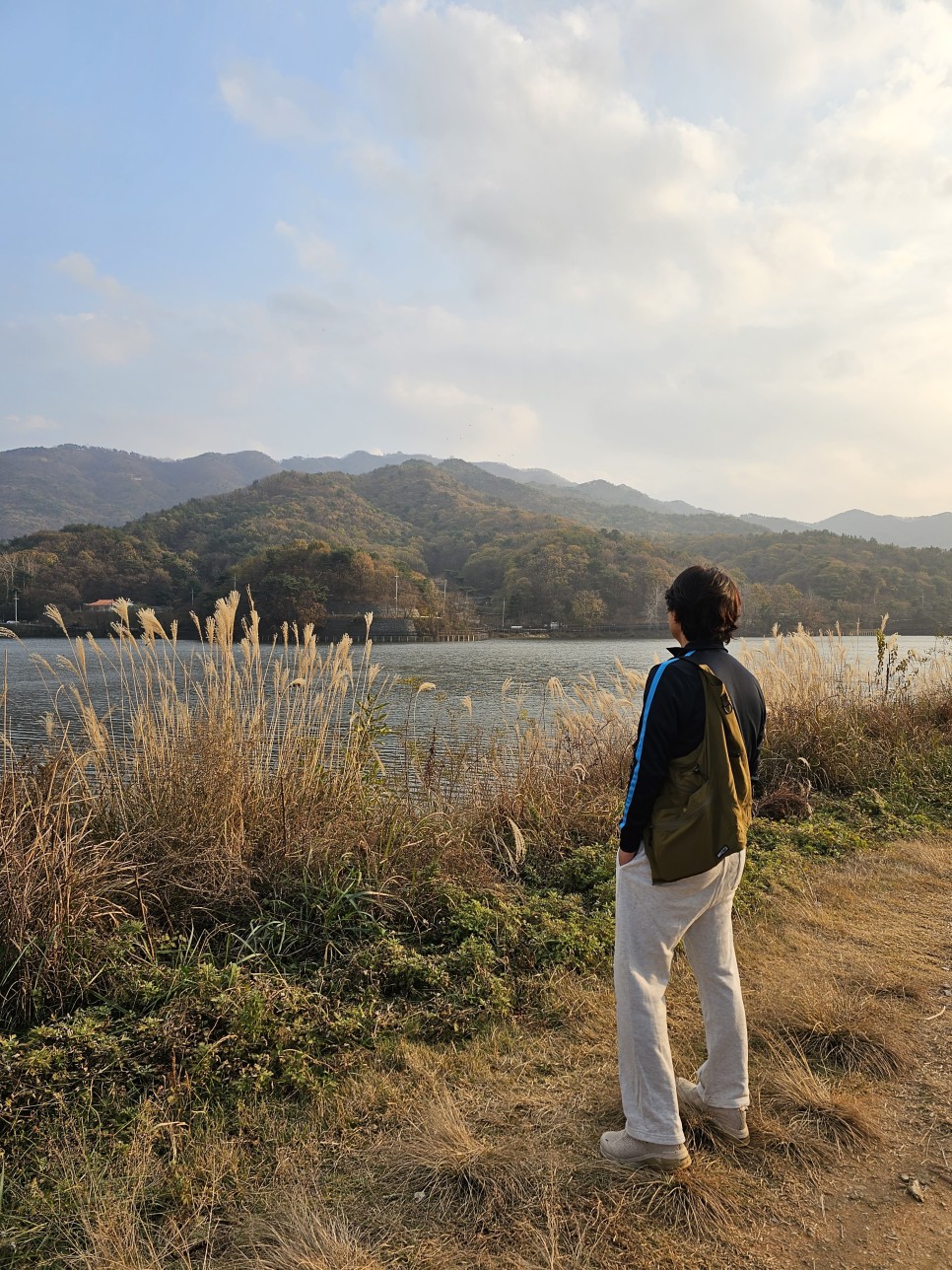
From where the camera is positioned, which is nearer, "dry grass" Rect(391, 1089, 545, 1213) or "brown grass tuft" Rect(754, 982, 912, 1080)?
"dry grass" Rect(391, 1089, 545, 1213)

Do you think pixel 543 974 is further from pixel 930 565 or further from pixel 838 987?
pixel 930 565

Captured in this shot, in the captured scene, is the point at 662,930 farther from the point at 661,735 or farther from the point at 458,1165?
the point at 458,1165

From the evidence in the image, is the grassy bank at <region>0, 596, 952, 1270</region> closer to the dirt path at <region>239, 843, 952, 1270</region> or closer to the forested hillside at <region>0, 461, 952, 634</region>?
the dirt path at <region>239, 843, 952, 1270</region>

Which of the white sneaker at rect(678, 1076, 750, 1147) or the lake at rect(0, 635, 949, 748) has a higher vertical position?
the white sneaker at rect(678, 1076, 750, 1147)

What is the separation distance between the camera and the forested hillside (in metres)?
78.7

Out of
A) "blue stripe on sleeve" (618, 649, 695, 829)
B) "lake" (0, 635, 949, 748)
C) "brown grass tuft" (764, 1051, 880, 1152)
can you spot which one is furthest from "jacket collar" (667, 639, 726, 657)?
"lake" (0, 635, 949, 748)

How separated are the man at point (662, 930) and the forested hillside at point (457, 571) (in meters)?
56.8

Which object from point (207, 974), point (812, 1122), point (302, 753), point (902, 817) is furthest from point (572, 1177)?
point (902, 817)

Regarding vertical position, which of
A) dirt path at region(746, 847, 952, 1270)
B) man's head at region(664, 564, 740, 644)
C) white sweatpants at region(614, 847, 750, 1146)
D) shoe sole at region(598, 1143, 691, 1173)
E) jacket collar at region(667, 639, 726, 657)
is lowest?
dirt path at region(746, 847, 952, 1270)

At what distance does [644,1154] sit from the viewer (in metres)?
2.30

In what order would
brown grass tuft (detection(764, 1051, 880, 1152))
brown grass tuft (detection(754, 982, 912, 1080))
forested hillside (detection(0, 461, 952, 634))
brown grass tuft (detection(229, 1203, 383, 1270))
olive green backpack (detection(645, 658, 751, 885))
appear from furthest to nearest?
1. forested hillside (detection(0, 461, 952, 634))
2. brown grass tuft (detection(754, 982, 912, 1080))
3. brown grass tuft (detection(764, 1051, 880, 1152))
4. olive green backpack (detection(645, 658, 751, 885))
5. brown grass tuft (detection(229, 1203, 383, 1270))

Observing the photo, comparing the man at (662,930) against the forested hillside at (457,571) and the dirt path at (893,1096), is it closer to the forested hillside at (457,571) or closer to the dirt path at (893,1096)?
the dirt path at (893,1096)

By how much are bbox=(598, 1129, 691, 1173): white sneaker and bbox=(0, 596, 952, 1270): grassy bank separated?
1130mm

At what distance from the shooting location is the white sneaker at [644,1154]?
7.47 ft
